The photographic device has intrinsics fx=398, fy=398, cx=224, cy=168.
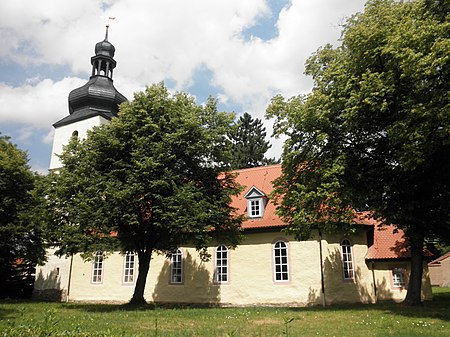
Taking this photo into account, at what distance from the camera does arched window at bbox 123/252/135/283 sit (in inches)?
1025

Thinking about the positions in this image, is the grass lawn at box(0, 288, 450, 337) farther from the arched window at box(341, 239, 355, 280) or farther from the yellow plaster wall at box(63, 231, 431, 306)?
the arched window at box(341, 239, 355, 280)

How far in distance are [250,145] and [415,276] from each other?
3545cm

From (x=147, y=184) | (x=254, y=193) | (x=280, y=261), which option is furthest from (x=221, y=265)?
(x=147, y=184)

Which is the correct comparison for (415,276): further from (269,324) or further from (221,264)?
(221,264)

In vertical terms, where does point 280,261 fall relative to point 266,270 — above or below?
above

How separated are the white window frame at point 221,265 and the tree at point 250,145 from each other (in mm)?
23931

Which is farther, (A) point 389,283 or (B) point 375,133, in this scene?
(A) point 389,283

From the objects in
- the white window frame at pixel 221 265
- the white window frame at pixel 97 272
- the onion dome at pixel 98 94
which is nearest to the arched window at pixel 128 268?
the white window frame at pixel 97 272

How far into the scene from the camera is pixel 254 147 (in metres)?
51.3

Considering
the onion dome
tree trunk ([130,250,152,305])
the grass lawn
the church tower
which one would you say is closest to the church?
tree trunk ([130,250,152,305])

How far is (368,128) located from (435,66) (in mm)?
4546

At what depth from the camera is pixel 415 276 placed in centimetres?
1728

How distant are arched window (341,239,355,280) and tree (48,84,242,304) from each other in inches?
262

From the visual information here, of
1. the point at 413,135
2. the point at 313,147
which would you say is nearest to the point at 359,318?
the point at 413,135
